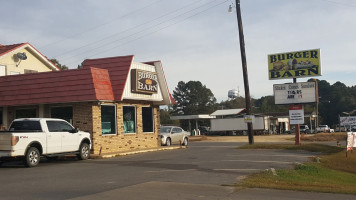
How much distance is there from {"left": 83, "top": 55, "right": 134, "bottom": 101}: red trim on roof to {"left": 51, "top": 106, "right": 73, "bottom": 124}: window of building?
8.20ft

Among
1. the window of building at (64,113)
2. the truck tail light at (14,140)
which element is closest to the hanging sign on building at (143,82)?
the window of building at (64,113)

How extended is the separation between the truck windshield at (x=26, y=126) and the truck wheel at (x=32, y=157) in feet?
3.19

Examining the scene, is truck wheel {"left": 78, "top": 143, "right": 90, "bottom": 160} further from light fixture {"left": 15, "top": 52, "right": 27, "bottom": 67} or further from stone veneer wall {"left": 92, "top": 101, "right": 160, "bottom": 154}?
light fixture {"left": 15, "top": 52, "right": 27, "bottom": 67}

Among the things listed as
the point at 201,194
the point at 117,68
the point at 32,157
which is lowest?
the point at 201,194

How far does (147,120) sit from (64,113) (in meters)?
6.28

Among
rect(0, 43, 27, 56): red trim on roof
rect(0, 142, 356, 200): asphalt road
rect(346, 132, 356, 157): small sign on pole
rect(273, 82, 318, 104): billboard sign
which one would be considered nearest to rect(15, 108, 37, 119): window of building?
rect(0, 142, 356, 200): asphalt road

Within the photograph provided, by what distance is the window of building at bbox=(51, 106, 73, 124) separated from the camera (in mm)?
20812

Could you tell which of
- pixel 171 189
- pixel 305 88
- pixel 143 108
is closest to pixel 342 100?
pixel 305 88

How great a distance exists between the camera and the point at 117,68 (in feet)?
73.5

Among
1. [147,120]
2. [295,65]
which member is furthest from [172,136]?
[295,65]

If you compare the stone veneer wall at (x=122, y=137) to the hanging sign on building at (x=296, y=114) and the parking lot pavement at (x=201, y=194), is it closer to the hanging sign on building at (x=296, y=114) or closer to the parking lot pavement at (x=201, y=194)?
the hanging sign on building at (x=296, y=114)

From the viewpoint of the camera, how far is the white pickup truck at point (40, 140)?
1461cm

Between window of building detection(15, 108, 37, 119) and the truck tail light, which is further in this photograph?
window of building detection(15, 108, 37, 119)

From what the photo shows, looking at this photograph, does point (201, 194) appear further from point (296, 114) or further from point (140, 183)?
point (296, 114)
